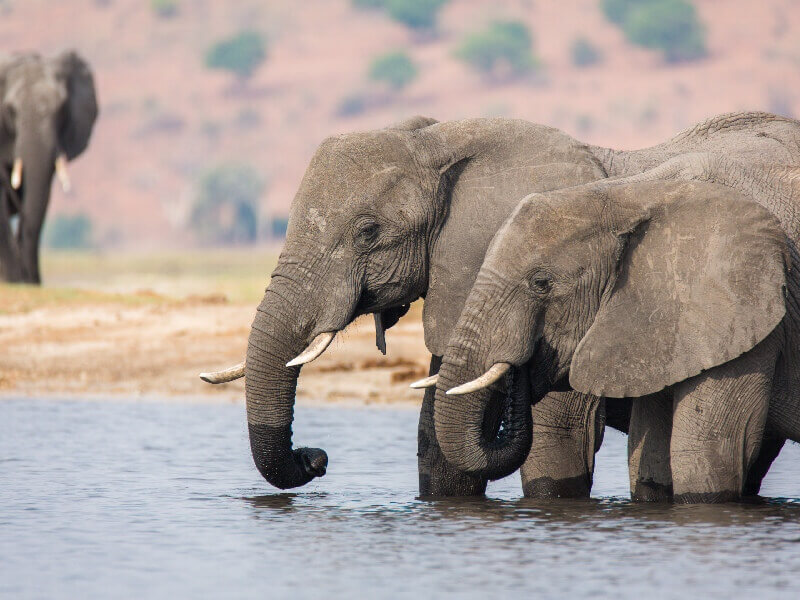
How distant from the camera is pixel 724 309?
21.0 feet

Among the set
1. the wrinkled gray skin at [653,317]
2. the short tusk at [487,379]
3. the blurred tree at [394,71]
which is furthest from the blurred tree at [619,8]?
the short tusk at [487,379]

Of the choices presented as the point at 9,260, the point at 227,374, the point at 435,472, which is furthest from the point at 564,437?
the point at 9,260

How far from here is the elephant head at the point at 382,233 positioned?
7.08 m

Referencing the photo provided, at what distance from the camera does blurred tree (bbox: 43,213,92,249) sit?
81.6 meters

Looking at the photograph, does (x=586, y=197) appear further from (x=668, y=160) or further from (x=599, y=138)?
(x=599, y=138)

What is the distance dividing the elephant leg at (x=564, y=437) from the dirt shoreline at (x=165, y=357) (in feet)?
18.1

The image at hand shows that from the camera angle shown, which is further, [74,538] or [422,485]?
[422,485]

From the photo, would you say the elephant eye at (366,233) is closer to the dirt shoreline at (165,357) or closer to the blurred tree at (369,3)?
the dirt shoreline at (165,357)

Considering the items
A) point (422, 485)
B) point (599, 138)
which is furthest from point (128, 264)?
point (599, 138)

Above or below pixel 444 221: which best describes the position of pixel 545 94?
above

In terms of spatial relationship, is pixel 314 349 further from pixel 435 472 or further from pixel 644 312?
pixel 644 312

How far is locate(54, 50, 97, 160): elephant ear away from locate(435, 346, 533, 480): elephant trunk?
1432cm

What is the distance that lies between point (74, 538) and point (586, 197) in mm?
2527

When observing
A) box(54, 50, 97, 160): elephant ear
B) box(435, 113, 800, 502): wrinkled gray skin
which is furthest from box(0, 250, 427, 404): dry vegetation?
box(435, 113, 800, 502): wrinkled gray skin
